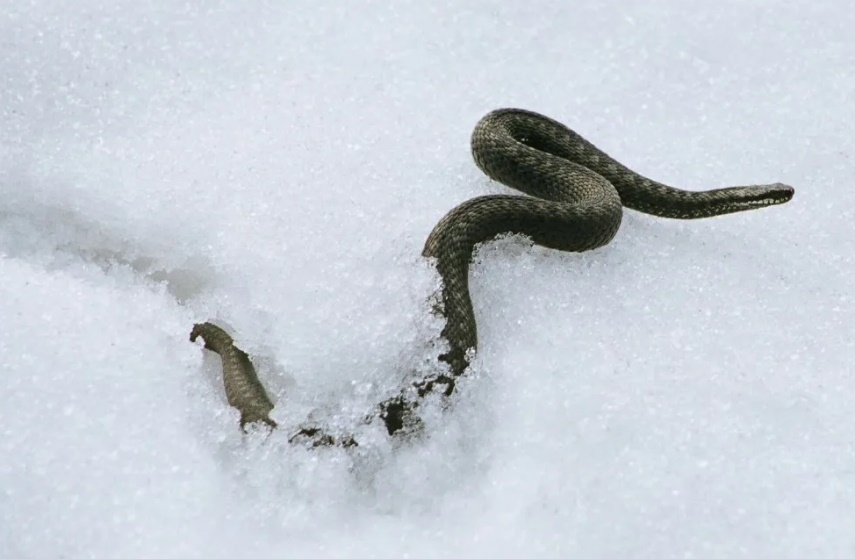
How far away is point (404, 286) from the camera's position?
111 inches

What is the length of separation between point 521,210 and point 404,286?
1.70 feet

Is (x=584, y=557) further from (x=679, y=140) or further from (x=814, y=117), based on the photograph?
(x=814, y=117)

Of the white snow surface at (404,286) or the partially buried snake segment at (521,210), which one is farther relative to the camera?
the partially buried snake segment at (521,210)

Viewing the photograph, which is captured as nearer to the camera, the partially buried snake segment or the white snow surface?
the white snow surface

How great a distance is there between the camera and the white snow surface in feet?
7.89

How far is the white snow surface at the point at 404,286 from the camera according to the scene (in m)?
2.40

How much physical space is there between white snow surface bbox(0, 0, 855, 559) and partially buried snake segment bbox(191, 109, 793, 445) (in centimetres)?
6

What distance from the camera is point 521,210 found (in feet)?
10.1

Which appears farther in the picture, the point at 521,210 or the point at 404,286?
the point at 521,210

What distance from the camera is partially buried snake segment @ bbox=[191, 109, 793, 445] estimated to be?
2.66 m

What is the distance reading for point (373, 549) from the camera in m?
2.35

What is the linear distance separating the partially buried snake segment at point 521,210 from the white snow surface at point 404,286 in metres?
0.06

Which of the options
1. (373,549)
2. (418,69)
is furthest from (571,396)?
(418,69)

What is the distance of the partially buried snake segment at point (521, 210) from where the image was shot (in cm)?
266
